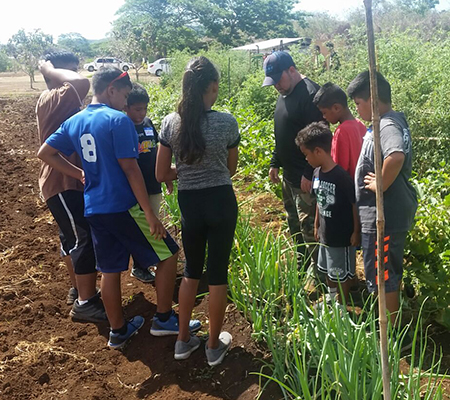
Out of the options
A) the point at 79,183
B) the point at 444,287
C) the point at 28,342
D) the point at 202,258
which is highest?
the point at 79,183

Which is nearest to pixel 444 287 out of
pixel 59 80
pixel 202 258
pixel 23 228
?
pixel 202 258

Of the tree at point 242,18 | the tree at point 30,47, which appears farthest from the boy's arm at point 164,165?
the tree at point 242,18

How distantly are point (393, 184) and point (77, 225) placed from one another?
215cm

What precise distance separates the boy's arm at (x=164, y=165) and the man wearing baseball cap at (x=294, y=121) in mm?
1023

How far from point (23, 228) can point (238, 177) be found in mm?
2572

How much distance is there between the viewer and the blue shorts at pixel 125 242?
2834 mm

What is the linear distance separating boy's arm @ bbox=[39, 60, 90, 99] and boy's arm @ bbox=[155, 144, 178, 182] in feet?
3.59

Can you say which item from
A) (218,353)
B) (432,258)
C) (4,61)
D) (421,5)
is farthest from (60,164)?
(4,61)

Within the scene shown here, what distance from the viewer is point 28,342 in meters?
3.11

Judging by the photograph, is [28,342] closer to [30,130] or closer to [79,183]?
[79,183]

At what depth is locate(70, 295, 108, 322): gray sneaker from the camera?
3350mm

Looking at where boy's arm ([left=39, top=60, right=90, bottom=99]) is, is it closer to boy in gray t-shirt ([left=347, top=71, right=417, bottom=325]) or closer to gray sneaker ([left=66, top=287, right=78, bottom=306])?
gray sneaker ([left=66, top=287, right=78, bottom=306])

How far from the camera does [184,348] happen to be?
108 inches

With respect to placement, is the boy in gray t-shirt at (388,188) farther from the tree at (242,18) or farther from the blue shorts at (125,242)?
the tree at (242,18)
